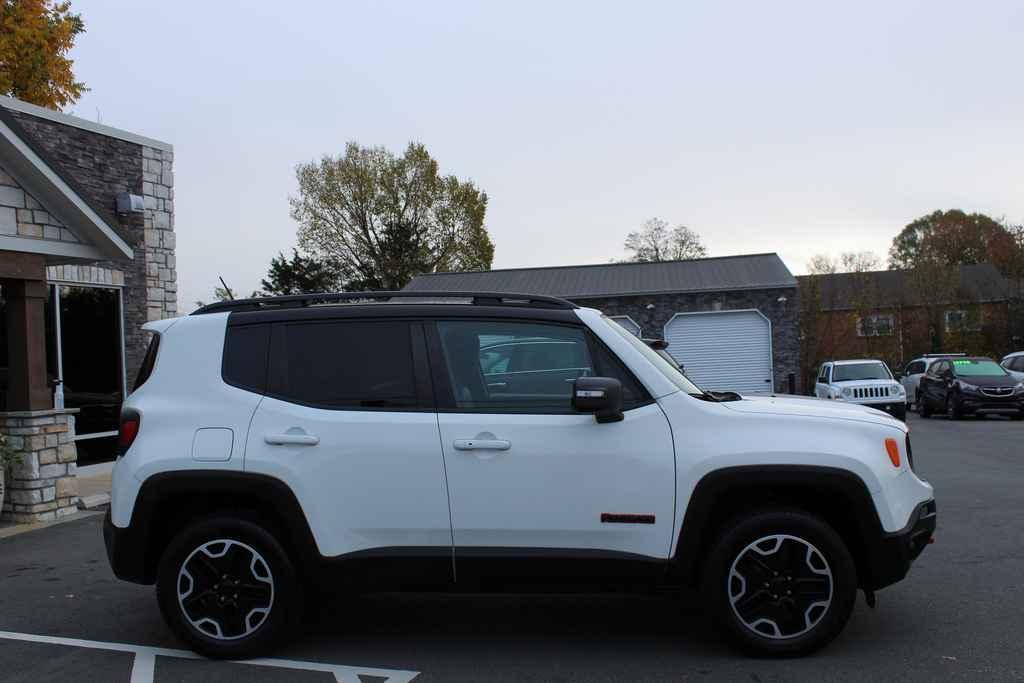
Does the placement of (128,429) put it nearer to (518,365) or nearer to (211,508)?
(211,508)

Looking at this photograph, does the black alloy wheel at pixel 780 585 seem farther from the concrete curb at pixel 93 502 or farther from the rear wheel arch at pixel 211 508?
the concrete curb at pixel 93 502

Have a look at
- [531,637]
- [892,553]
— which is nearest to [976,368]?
[892,553]

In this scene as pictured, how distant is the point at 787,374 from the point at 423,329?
25867mm

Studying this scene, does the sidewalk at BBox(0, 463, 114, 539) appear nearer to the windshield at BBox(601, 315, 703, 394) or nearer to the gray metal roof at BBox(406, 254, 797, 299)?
the windshield at BBox(601, 315, 703, 394)

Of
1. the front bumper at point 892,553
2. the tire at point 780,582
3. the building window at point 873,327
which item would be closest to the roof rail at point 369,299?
the tire at point 780,582

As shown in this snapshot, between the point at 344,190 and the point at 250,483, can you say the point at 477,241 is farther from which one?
the point at 250,483

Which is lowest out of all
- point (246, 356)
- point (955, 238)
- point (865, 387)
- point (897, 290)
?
point (865, 387)

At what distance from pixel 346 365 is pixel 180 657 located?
1.85 meters

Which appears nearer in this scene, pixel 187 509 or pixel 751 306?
pixel 187 509

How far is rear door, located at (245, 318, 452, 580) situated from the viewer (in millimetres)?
4777

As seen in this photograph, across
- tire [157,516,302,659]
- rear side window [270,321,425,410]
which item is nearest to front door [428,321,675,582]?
rear side window [270,321,425,410]

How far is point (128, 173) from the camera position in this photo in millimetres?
14977

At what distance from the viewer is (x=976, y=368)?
74.0 feet

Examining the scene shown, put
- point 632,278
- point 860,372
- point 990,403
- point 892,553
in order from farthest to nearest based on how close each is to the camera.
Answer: point 632,278 → point 860,372 → point 990,403 → point 892,553
